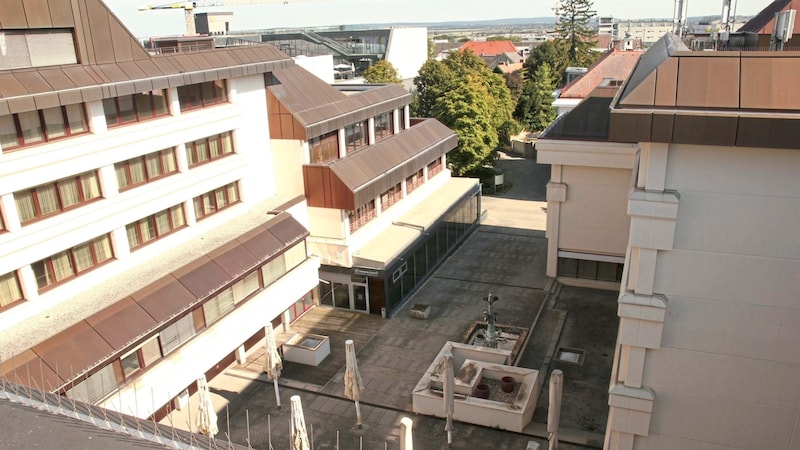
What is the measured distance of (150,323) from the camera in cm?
2089

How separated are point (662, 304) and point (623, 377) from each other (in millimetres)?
2250

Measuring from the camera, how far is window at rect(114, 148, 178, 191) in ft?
77.6

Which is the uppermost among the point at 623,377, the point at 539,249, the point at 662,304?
the point at 662,304

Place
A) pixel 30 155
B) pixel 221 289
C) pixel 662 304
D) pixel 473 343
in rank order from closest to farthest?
1. pixel 662 304
2. pixel 30 155
3. pixel 221 289
4. pixel 473 343

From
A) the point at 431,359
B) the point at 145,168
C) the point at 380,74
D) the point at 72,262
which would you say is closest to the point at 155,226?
the point at 145,168

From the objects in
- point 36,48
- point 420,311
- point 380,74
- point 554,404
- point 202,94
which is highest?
point 36,48

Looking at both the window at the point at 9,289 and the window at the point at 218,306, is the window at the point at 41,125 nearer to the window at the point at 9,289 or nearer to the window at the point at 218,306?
the window at the point at 9,289

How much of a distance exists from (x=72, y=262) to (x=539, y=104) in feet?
211

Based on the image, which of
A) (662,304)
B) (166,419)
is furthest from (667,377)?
(166,419)

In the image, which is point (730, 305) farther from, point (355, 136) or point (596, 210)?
point (355, 136)

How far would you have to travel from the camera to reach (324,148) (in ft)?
107

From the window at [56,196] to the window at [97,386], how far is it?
18.5 ft

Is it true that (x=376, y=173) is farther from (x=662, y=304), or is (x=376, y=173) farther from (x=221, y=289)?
(x=662, y=304)

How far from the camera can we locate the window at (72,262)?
69.1ft
